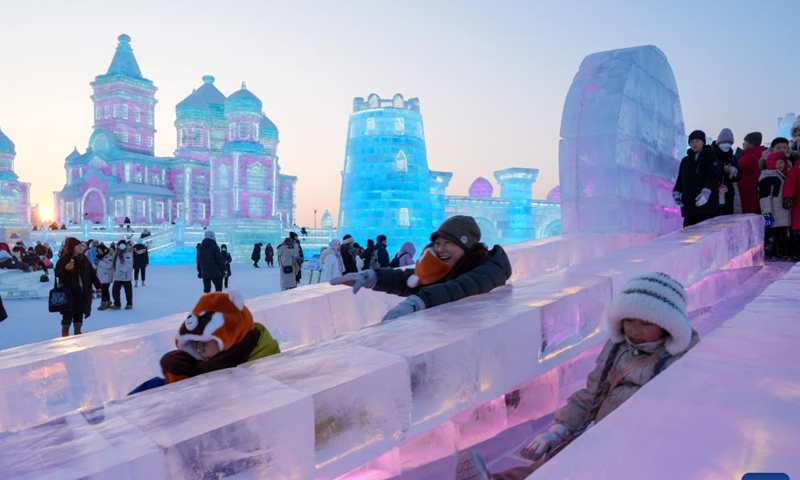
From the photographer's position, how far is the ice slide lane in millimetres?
2809

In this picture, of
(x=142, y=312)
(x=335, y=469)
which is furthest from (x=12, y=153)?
(x=335, y=469)

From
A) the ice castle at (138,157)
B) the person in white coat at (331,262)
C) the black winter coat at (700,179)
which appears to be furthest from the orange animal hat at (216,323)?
the ice castle at (138,157)

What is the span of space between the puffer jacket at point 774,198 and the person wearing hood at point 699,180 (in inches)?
20.9

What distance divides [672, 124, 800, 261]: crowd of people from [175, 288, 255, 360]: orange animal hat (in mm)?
6217

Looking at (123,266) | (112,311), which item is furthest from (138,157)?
(112,311)

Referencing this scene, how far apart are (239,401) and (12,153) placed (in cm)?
4933

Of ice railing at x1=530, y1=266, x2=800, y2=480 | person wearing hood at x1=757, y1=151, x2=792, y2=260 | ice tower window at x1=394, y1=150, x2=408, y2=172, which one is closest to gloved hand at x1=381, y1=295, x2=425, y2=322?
ice railing at x1=530, y1=266, x2=800, y2=480

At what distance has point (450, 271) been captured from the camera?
11.8ft

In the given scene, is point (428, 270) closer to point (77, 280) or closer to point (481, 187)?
point (77, 280)

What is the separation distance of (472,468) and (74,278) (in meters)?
7.21

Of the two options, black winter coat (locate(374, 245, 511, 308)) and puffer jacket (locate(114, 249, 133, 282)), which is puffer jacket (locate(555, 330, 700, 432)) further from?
puffer jacket (locate(114, 249, 133, 282))

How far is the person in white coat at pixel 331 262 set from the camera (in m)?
9.34

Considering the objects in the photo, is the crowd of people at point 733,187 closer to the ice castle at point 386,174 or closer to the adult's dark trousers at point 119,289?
the adult's dark trousers at point 119,289

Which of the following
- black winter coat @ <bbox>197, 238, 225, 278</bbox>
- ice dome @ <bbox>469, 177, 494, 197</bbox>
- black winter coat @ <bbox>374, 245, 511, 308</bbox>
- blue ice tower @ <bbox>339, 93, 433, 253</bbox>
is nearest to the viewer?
black winter coat @ <bbox>374, 245, 511, 308</bbox>
